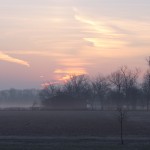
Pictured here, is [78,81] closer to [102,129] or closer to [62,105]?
[62,105]

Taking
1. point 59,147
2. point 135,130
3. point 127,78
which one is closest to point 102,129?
point 135,130

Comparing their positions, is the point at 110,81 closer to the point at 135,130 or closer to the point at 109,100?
the point at 109,100

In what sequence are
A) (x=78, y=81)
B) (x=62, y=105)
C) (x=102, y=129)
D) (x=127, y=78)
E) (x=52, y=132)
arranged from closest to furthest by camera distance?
(x=52, y=132), (x=102, y=129), (x=62, y=105), (x=127, y=78), (x=78, y=81)

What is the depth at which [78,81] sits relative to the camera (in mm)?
181125

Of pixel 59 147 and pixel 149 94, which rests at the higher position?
pixel 149 94

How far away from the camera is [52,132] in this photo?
5572 cm

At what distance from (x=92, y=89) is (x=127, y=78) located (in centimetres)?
2564

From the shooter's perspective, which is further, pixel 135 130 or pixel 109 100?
pixel 109 100

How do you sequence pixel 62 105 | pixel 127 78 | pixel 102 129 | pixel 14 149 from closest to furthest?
pixel 14 149 < pixel 102 129 < pixel 62 105 < pixel 127 78

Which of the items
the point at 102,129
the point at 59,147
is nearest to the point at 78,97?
the point at 102,129

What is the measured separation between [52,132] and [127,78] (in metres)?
106

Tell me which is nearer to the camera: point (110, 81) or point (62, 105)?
point (62, 105)

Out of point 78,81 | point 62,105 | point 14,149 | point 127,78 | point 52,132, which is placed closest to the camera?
point 14,149

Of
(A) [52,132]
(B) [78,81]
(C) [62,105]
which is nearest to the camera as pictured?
(A) [52,132]
